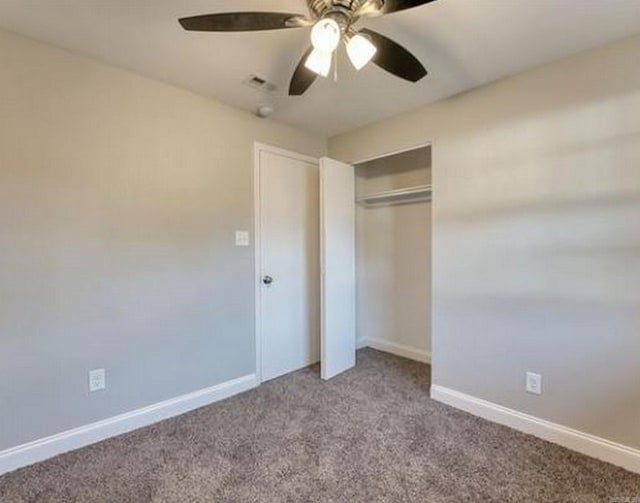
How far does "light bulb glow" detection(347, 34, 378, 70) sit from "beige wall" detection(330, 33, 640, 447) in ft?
4.33

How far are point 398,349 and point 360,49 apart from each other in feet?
9.90

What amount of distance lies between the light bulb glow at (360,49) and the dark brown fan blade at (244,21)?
20 centimetres

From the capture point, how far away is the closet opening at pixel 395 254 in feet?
11.5

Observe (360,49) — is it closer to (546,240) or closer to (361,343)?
(546,240)

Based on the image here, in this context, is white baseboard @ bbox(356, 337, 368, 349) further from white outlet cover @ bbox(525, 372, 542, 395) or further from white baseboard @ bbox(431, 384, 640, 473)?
white outlet cover @ bbox(525, 372, 542, 395)

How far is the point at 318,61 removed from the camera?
1557mm

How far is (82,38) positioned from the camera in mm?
1931

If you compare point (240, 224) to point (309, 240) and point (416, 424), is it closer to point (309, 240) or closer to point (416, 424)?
point (309, 240)

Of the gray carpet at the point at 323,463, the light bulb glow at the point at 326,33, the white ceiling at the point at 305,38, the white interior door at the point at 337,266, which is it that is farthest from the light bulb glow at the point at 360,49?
the gray carpet at the point at 323,463

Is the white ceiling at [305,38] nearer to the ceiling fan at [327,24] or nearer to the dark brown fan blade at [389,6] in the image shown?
the ceiling fan at [327,24]

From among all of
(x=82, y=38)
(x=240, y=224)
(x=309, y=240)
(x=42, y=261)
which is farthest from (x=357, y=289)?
(x=82, y=38)

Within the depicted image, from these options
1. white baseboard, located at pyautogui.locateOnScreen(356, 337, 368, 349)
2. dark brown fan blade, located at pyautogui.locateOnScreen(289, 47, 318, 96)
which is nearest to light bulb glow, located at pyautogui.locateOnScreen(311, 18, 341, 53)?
dark brown fan blade, located at pyautogui.locateOnScreen(289, 47, 318, 96)

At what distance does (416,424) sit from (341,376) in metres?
0.93

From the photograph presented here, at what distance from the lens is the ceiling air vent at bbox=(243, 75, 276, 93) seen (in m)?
2.36
